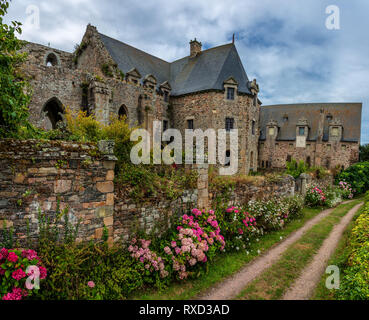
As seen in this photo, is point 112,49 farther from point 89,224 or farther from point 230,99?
point 89,224

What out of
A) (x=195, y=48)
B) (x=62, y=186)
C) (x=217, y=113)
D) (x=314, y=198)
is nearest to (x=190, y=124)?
(x=217, y=113)

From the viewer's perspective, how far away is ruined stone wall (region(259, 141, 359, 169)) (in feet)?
94.0

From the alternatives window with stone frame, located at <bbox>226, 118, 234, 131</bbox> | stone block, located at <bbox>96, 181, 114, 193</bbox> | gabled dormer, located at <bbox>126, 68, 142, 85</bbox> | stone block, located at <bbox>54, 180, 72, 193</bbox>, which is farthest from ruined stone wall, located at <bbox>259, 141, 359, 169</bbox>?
stone block, located at <bbox>54, 180, 72, 193</bbox>

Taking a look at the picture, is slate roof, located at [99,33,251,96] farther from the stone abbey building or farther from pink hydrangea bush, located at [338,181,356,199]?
pink hydrangea bush, located at [338,181,356,199]

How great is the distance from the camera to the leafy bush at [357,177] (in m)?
22.9

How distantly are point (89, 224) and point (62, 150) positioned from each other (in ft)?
6.22

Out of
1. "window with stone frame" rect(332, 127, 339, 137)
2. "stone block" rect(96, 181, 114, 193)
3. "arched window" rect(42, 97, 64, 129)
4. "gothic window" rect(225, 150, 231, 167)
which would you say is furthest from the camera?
"window with stone frame" rect(332, 127, 339, 137)

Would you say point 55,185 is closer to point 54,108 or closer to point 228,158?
point 54,108

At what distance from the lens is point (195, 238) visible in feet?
22.2

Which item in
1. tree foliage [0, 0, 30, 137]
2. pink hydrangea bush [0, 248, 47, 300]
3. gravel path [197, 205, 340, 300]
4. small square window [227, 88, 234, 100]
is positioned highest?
small square window [227, 88, 234, 100]

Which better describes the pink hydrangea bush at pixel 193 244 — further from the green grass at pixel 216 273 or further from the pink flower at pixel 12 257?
the pink flower at pixel 12 257

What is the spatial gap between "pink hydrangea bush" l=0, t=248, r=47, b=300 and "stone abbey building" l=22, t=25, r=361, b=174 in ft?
31.5

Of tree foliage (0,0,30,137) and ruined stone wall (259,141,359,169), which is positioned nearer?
tree foliage (0,0,30,137)

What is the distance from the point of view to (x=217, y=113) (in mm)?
20219
